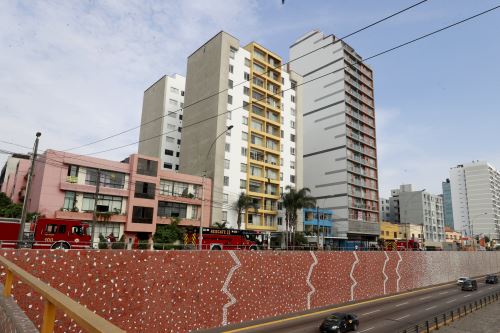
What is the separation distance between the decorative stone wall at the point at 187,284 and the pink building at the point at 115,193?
15762mm

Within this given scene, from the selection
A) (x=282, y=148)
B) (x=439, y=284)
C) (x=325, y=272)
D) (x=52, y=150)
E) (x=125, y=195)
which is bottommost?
(x=439, y=284)

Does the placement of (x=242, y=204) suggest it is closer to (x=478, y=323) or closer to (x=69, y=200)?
(x=69, y=200)

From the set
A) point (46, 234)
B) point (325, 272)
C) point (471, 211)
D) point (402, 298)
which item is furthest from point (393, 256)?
point (471, 211)

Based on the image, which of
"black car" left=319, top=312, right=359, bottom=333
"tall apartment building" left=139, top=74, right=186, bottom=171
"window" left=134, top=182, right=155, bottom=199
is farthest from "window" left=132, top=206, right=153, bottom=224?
"black car" left=319, top=312, right=359, bottom=333

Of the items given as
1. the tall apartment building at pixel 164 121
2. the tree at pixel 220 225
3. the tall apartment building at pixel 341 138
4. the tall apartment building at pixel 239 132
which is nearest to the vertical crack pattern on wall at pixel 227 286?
the tree at pixel 220 225

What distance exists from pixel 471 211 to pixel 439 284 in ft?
511

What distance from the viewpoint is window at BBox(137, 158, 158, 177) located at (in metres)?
50.8

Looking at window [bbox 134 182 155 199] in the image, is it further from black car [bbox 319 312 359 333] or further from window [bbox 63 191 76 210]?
black car [bbox 319 312 359 333]

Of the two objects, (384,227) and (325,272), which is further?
(384,227)

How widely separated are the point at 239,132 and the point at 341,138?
35637 mm

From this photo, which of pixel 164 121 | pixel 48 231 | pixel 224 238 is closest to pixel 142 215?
pixel 224 238

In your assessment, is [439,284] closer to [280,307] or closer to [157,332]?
[280,307]

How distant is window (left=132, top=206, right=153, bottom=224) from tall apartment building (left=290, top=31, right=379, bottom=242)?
49.2 m

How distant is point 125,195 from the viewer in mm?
48688
